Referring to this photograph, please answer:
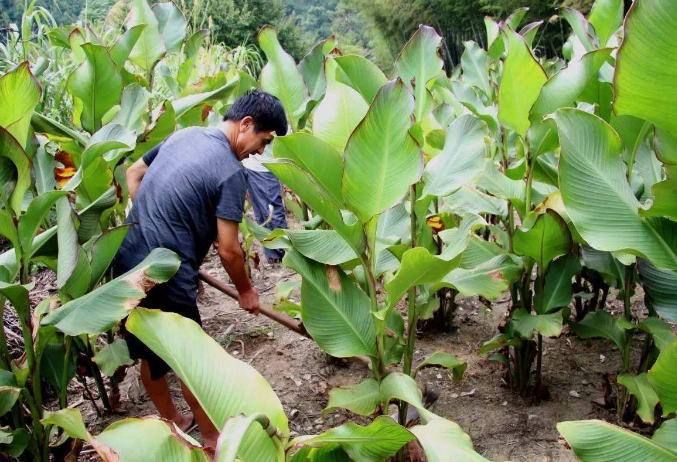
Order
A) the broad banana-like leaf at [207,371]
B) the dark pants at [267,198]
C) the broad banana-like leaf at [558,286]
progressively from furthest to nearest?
the dark pants at [267,198]
the broad banana-like leaf at [558,286]
the broad banana-like leaf at [207,371]

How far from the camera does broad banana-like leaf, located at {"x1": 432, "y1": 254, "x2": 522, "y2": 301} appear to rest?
5.97 feet

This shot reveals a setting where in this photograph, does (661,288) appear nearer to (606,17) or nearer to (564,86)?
(564,86)

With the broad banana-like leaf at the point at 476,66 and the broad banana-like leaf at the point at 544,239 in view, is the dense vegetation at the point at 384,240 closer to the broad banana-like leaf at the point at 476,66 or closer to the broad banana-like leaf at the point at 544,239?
the broad banana-like leaf at the point at 544,239

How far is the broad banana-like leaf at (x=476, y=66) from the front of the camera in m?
3.67

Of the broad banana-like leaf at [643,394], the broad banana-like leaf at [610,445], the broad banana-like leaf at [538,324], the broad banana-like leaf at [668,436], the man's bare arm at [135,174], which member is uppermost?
the man's bare arm at [135,174]

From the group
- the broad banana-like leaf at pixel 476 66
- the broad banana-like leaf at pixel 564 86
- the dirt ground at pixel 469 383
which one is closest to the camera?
the broad banana-like leaf at pixel 564 86

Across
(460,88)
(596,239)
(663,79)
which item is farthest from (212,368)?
(460,88)

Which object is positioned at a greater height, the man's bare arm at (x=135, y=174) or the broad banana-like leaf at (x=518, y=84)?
the broad banana-like leaf at (x=518, y=84)

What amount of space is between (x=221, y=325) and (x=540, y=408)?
1.85m

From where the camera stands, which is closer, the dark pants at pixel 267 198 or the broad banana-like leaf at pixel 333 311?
the broad banana-like leaf at pixel 333 311

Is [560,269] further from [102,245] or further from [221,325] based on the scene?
[221,325]

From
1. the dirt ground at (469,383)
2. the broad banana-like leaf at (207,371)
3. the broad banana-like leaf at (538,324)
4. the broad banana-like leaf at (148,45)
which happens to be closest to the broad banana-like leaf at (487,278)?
the broad banana-like leaf at (538,324)

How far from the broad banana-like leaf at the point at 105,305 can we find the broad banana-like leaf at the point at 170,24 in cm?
219

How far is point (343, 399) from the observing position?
5.68 ft
